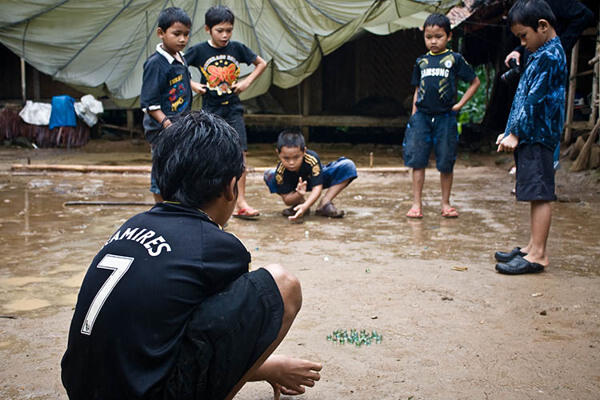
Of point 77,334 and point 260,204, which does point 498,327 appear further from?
point 260,204

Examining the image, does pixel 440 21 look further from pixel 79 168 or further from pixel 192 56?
pixel 79 168

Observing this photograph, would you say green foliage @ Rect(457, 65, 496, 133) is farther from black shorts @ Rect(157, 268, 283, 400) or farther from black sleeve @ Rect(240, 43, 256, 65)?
black shorts @ Rect(157, 268, 283, 400)

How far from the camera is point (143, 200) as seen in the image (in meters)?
5.79

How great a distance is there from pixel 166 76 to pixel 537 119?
2.41 metres

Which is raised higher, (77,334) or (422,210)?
(77,334)

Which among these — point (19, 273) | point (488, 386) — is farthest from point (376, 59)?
point (488, 386)

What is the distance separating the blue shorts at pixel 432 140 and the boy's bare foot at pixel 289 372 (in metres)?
3.42

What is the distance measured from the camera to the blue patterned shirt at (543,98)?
3.29 meters

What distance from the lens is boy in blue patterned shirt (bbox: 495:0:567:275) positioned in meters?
3.30

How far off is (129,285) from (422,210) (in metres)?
4.18

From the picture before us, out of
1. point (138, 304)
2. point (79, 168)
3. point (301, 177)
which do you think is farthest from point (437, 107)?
point (79, 168)

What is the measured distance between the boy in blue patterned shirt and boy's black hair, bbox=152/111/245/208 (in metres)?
2.16

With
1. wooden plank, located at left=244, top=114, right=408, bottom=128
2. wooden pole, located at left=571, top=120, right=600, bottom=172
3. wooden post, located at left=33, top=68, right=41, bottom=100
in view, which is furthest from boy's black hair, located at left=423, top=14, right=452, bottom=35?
wooden post, located at left=33, top=68, right=41, bottom=100

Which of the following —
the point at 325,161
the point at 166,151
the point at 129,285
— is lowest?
the point at 325,161
